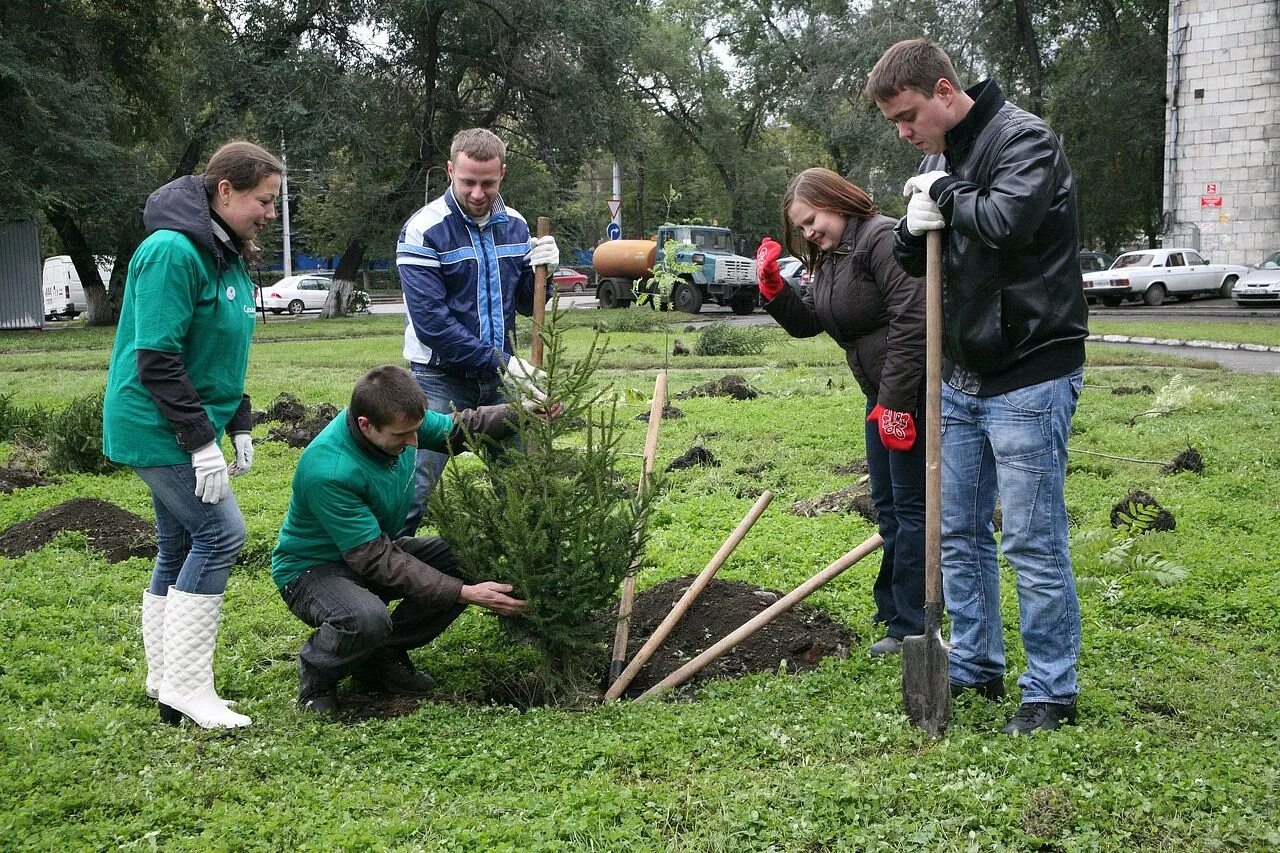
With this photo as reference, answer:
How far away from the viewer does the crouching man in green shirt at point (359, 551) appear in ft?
13.9

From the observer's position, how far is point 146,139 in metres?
31.9

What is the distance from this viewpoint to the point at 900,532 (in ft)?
15.3

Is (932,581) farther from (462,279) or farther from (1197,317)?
(1197,317)

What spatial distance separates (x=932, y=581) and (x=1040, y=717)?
1.80 feet

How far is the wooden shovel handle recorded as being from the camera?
149 inches

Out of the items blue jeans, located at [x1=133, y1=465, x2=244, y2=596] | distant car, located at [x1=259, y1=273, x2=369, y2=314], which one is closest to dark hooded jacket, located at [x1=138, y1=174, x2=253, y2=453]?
blue jeans, located at [x1=133, y1=465, x2=244, y2=596]

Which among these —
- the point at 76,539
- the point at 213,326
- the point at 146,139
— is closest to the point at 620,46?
the point at 146,139

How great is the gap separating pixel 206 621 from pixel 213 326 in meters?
1.07

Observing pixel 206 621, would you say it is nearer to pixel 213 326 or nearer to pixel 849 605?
pixel 213 326

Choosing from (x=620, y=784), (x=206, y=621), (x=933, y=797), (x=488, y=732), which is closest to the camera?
(x=933, y=797)

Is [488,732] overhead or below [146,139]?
below

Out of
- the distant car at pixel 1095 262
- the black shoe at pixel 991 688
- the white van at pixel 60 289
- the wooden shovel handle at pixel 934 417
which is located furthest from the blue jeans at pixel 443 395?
the white van at pixel 60 289

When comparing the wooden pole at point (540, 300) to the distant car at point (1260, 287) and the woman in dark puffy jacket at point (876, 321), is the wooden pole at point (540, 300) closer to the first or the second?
the woman in dark puffy jacket at point (876, 321)

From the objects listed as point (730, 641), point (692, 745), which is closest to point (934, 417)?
point (730, 641)
